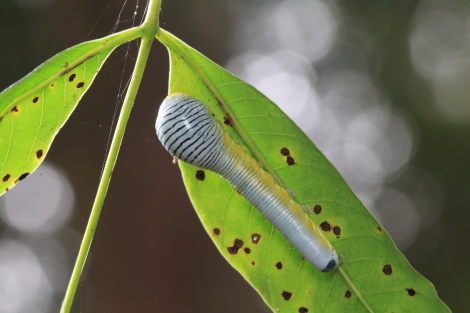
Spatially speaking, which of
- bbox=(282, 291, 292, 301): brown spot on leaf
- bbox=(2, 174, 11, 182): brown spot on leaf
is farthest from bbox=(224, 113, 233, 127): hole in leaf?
bbox=(2, 174, 11, 182): brown spot on leaf

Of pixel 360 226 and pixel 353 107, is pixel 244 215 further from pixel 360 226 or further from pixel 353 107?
pixel 353 107

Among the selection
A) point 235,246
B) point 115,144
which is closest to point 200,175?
point 235,246

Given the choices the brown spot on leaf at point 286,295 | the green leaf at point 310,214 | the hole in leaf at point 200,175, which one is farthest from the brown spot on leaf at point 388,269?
the hole in leaf at point 200,175

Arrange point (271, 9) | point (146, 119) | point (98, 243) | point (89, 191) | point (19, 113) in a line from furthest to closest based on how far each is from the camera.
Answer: point (271, 9)
point (89, 191)
point (98, 243)
point (146, 119)
point (19, 113)

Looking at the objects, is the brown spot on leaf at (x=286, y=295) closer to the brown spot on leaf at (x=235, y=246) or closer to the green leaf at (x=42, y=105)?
the brown spot on leaf at (x=235, y=246)

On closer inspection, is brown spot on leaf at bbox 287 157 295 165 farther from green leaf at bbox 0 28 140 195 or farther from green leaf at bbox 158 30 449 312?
green leaf at bbox 0 28 140 195

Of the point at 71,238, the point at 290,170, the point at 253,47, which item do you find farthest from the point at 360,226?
the point at 253,47
